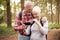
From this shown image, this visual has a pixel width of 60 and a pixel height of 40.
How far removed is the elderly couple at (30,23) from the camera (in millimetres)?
961

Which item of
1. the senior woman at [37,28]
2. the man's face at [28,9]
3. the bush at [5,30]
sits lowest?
the bush at [5,30]

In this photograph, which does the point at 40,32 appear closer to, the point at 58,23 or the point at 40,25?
the point at 40,25

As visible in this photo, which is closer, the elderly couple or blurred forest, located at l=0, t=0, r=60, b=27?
the elderly couple

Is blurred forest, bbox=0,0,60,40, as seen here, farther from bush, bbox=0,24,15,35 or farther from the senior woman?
the senior woman

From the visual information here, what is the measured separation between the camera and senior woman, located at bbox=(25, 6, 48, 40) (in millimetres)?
954

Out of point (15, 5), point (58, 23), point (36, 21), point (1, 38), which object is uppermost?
point (15, 5)

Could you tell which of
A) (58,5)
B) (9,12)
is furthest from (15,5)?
(58,5)

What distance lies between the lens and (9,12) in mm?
2139

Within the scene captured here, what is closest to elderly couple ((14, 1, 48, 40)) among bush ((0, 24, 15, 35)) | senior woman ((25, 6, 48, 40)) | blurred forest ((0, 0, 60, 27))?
senior woman ((25, 6, 48, 40))

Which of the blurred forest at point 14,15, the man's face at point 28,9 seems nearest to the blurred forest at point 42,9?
the blurred forest at point 14,15

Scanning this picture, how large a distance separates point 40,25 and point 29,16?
10 cm

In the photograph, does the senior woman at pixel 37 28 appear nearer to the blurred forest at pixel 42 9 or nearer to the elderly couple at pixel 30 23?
the elderly couple at pixel 30 23

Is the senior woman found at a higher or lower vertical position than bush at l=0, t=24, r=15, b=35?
higher

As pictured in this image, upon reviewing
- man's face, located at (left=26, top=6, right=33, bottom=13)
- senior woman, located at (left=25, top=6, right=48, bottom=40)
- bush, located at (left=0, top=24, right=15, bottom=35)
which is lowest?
bush, located at (left=0, top=24, right=15, bottom=35)
